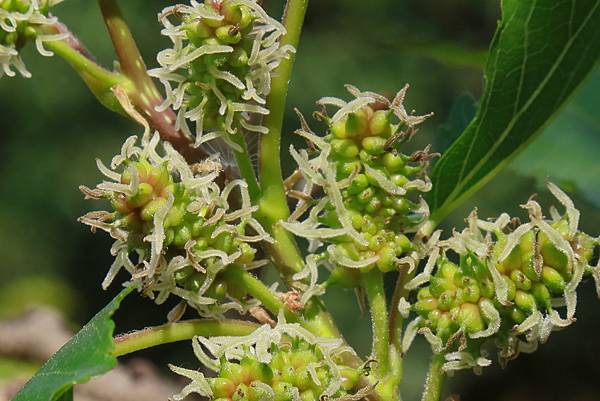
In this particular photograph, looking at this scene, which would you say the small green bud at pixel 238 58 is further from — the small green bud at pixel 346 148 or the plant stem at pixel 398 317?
the plant stem at pixel 398 317

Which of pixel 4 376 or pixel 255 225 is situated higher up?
pixel 255 225

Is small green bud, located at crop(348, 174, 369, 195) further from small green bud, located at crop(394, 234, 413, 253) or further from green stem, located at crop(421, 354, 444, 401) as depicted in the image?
green stem, located at crop(421, 354, 444, 401)

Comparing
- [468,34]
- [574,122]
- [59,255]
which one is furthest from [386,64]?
[574,122]

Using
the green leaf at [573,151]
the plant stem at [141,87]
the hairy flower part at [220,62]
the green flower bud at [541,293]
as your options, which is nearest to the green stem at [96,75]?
the plant stem at [141,87]

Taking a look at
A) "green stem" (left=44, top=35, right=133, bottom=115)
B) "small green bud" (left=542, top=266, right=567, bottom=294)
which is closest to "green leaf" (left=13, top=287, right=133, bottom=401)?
"green stem" (left=44, top=35, right=133, bottom=115)

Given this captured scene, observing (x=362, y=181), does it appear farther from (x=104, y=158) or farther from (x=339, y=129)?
(x=104, y=158)

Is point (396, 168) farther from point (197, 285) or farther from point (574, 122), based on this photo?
point (574, 122)

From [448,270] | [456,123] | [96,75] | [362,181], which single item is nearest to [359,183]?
[362,181]
